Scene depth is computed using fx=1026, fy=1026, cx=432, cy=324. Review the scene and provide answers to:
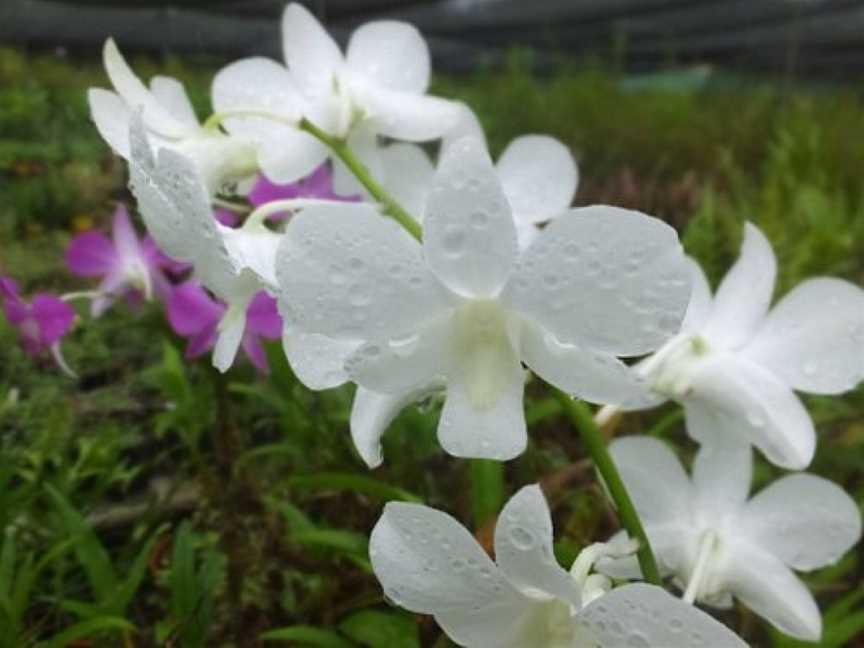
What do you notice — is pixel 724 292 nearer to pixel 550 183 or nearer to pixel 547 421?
pixel 550 183

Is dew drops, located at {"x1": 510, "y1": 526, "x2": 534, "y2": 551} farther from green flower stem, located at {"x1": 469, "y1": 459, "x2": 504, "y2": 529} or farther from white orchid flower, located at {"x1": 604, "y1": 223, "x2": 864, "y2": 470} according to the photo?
green flower stem, located at {"x1": 469, "y1": 459, "x2": 504, "y2": 529}

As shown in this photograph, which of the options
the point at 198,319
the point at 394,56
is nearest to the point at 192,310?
the point at 198,319

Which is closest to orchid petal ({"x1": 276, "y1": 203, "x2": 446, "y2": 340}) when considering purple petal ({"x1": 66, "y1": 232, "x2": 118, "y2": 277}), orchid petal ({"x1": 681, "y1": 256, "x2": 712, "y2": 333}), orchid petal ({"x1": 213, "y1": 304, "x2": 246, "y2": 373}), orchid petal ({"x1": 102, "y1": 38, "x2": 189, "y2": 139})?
orchid petal ({"x1": 213, "y1": 304, "x2": 246, "y2": 373})

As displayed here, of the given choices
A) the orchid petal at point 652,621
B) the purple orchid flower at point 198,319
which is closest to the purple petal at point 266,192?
the purple orchid flower at point 198,319

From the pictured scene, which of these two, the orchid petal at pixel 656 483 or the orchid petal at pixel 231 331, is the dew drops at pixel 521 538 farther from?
the orchid petal at pixel 656 483

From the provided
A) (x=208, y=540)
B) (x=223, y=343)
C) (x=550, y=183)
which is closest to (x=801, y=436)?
(x=550, y=183)

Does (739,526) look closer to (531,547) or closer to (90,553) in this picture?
(531,547)
